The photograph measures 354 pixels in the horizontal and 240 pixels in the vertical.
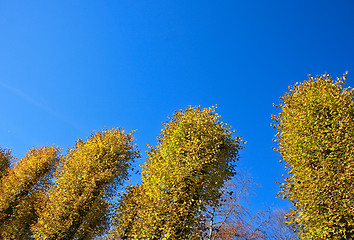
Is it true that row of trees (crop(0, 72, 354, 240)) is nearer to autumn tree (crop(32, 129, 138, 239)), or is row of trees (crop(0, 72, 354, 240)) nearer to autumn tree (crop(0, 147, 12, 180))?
autumn tree (crop(32, 129, 138, 239))

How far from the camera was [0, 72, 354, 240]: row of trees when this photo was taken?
8.68 meters

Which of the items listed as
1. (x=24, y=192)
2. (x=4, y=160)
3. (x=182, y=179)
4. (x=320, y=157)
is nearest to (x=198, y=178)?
(x=182, y=179)

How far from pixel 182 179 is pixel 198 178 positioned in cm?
73

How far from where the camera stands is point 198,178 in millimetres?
10648

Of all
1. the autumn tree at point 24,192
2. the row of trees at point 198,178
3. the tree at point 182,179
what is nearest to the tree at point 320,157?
the row of trees at point 198,178

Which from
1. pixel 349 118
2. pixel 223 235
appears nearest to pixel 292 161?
pixel 349 118

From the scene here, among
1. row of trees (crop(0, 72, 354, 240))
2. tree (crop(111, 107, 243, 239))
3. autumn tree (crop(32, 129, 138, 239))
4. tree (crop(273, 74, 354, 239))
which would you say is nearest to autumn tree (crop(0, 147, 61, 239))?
row of trees (crop(0, 72, 354, 240))

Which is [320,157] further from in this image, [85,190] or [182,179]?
[85,190]

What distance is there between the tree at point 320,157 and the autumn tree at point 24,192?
652 inches

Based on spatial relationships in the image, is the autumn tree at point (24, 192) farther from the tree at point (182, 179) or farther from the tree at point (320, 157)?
the tree at point (320, 157)

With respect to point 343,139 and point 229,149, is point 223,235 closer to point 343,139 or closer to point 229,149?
point 229,149

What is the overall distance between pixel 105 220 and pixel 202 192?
7906 mm

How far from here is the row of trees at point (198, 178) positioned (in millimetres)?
8680

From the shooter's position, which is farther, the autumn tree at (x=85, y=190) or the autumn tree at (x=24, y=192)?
the autumn tree at (x=24, y=192)
